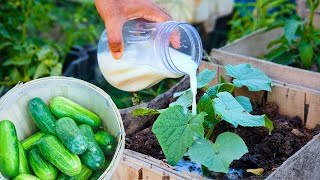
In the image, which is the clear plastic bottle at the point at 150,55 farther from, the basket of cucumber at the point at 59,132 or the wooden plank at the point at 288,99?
the wooden plank at the point at 288,99

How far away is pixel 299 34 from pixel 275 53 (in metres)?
0.16

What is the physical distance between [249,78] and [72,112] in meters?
0.70

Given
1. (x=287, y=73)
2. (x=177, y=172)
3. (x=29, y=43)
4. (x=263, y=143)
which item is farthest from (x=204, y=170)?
(x=29, y=43)

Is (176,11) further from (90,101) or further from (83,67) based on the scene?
(90,101)

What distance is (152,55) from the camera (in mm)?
1910

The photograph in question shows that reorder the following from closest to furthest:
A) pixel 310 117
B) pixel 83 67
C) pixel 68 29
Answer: pixel 310 117
pixel 83 67
pixel 68 29

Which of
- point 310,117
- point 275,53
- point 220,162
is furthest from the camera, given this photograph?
point 275,53

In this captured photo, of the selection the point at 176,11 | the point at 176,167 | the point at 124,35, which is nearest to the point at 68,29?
the point at 176,11

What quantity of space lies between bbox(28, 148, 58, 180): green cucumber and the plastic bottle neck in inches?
19.8

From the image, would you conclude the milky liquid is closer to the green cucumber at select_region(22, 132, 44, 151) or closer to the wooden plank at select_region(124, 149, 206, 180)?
the wooden plank at select_region(124, 149, 206, 180)

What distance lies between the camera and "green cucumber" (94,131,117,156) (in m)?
1.83

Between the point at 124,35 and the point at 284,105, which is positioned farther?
the point at 284,105

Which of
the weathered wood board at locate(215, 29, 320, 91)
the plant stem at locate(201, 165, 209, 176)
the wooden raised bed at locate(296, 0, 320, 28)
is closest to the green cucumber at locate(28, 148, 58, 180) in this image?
the plant stem at locate(201, 165, 209, 176)

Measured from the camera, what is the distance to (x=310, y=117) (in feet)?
7.28
